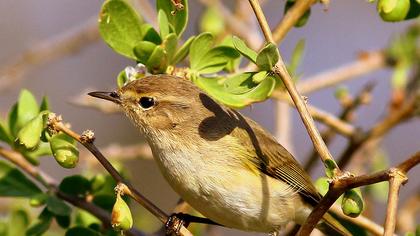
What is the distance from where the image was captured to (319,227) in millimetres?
3578

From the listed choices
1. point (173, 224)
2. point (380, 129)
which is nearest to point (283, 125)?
point (380, 129)

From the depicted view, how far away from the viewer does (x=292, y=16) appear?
9.82ft

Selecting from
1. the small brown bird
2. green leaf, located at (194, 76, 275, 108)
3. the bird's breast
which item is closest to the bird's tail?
the small brown bird

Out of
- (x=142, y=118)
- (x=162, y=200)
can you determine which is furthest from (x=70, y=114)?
(x=142, y=118)

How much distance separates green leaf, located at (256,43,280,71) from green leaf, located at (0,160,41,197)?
1.13 m

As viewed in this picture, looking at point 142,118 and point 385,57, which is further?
point 385,57

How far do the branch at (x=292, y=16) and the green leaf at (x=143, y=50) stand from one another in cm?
52

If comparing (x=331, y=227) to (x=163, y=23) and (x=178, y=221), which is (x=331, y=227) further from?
(x=163, y=23)

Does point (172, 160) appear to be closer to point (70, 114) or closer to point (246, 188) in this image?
point (246, 188)

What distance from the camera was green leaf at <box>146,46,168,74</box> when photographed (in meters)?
2.74

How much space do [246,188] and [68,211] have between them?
722 millimetres

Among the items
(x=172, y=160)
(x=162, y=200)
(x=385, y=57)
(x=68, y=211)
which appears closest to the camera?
(x=68, y=211)

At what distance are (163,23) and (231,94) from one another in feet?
1.21

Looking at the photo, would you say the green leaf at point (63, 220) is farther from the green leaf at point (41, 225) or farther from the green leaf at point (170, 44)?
the green leaf at point (170, 44)
